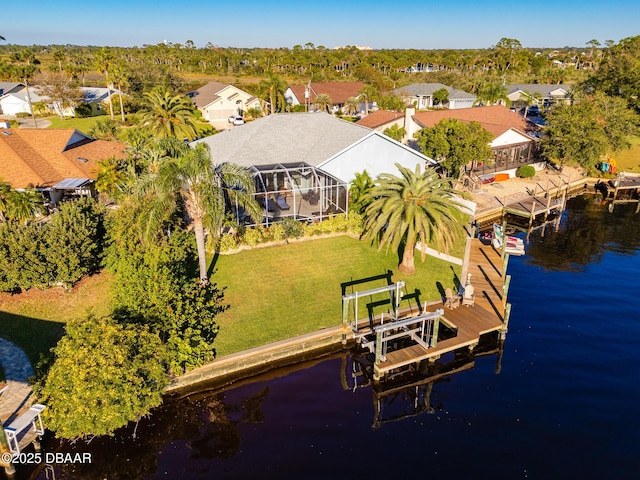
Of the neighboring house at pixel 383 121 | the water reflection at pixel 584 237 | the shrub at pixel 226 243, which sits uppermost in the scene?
the neighboring house at pixel 383 121

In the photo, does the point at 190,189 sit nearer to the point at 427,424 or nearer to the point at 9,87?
the point at 427,424

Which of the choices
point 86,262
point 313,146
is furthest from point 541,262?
point 86,262

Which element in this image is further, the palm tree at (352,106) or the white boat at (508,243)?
the palm tree at (352,106)

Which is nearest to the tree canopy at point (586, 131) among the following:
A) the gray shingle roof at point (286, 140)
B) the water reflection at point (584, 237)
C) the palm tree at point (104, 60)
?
the water reflection at point (584, 237)

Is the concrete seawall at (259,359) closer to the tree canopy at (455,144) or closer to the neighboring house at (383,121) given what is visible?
the tree canopy at (455,144)

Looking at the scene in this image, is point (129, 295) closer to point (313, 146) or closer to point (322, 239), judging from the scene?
point (322, 239)

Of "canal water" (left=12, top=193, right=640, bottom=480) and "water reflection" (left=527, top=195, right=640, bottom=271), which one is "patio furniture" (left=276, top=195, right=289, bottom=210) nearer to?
"canal water" (left=12, top=193, right=640, bottom=480)

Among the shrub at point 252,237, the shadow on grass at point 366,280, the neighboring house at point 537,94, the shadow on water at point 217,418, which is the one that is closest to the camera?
the shadow on water at point 217,418

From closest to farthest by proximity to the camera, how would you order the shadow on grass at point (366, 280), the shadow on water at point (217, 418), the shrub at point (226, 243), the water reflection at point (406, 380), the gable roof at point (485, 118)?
the shadow on water at point (217, 418) < the water reflection at point (406, 380) < the shadow on grass at point (366, 280) < the shrub at point (226, 243) < the gable roof at point (485, 118)
